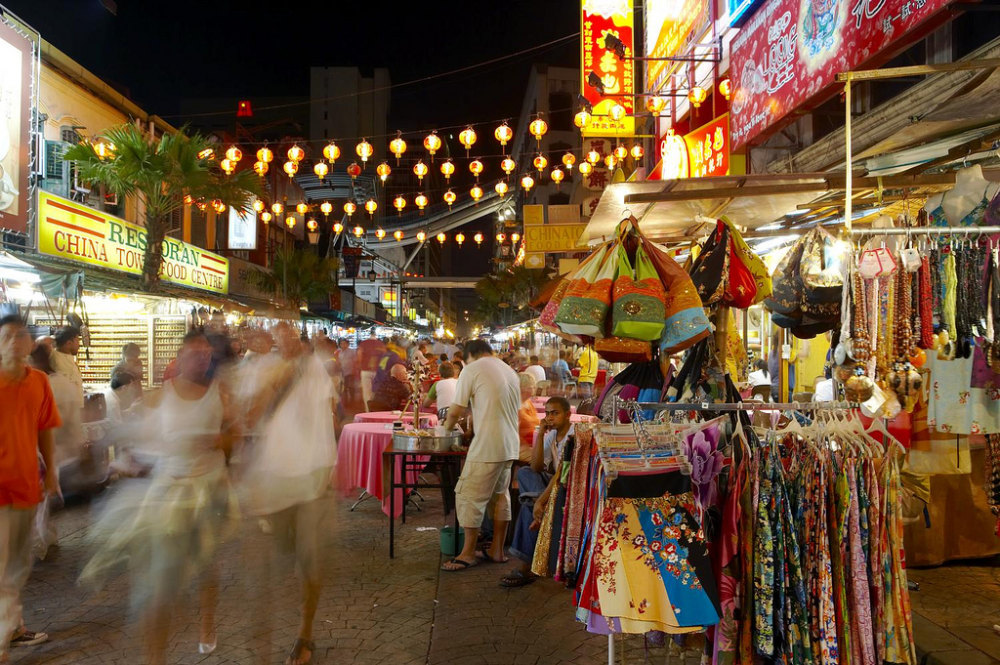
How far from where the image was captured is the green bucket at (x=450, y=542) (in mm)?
6879

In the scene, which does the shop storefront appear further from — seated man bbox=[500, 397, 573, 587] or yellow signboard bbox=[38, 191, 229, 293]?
seated man bbox=[500, 397, 573, 587]

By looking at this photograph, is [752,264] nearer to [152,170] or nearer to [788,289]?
[788,289]

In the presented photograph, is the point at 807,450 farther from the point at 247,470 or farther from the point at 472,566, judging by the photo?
the point at 472,566

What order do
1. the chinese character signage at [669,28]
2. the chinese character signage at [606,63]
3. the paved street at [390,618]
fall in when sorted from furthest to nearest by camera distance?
the chinese character signage at [606,63] < the chinese character signage at [669,28] < the paved street at [390,618]

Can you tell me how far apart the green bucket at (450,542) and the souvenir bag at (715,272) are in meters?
3.71

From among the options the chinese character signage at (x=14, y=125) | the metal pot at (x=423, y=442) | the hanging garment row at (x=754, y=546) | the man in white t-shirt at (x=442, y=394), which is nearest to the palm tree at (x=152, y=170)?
the chinese character signage at (x=14, y=125)

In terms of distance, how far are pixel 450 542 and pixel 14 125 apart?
9586 millimetres

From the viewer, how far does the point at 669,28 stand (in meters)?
13.5

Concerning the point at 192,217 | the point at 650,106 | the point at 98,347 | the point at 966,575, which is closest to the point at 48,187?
the point at 98,347

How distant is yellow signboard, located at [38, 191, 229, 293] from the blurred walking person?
9.29 metres

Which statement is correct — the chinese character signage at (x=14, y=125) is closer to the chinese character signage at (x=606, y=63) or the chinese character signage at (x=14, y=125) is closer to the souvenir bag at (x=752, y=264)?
the chinese character signage at (x=606, y=63)

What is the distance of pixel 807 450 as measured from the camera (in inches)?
143

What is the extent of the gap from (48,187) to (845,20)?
14587 mm

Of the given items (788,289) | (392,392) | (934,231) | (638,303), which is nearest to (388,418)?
(392,392)
